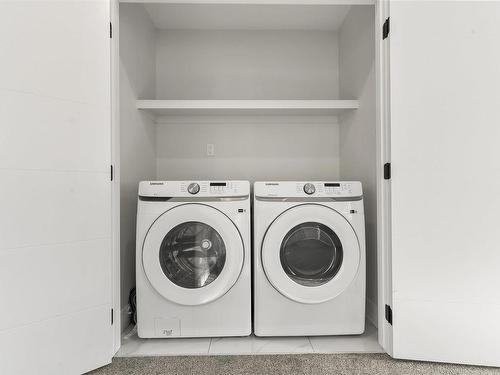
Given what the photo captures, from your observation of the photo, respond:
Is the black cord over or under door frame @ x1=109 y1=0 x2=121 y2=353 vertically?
under

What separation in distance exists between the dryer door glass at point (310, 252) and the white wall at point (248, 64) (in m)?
1.34

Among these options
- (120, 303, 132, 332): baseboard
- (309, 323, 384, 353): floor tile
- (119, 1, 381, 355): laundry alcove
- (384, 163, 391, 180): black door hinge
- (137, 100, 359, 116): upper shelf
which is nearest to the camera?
(384, 163, 391, 180): black door hinge

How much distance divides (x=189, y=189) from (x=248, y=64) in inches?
55.9

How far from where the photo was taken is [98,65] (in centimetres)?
154

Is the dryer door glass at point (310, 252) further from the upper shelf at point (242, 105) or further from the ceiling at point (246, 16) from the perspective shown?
the ceiling at point (246, 16)

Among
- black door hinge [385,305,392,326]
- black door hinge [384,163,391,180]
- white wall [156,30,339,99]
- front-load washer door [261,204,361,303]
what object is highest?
white wall [156,30,339,99]

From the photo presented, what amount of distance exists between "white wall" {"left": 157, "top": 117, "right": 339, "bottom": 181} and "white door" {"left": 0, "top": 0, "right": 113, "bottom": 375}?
105cm

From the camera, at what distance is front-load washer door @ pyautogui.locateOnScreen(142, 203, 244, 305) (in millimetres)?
1736

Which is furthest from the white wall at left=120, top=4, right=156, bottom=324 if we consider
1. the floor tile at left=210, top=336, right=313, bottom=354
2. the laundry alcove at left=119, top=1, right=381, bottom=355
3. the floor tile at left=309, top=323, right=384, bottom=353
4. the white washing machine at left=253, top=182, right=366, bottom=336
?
the floor tile at left=309, top=323, right=384, bottom=353

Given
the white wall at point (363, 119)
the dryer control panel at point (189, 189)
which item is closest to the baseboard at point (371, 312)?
the white wall at point (363, 119)

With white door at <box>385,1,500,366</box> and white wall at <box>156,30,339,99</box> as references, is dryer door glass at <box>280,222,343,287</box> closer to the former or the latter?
white door at <box>385,1,500,366</box>

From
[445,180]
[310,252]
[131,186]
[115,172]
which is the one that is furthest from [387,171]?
[131,186]

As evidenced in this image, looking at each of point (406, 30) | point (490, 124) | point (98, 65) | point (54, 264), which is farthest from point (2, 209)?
point (490, 124)

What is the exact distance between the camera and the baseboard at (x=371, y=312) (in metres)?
1.96
